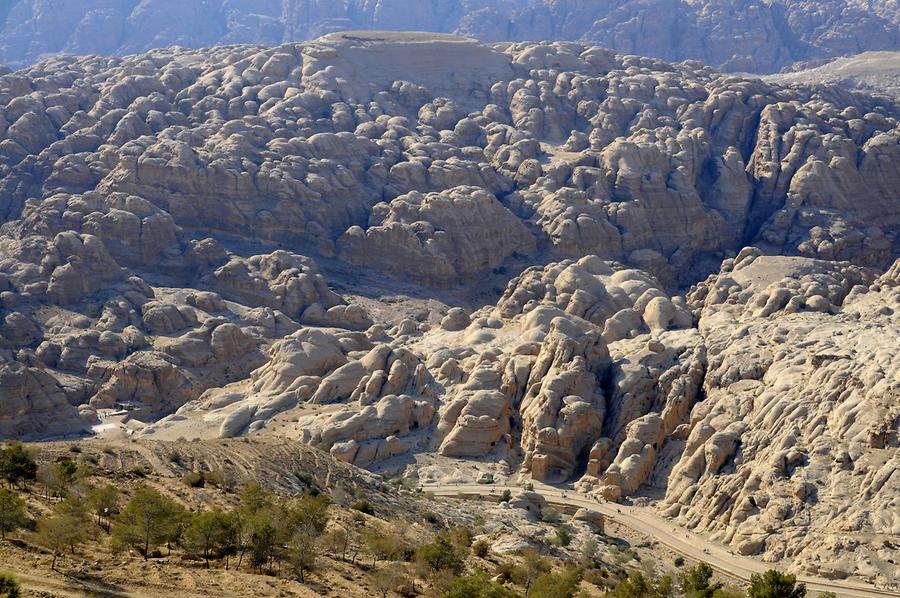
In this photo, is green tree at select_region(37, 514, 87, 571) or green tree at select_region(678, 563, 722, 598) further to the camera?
green tree at select_region(678, 563, 722, 598)

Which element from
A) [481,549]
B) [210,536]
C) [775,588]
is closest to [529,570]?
[481,549]

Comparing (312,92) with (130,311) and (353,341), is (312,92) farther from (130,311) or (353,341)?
(353,341)

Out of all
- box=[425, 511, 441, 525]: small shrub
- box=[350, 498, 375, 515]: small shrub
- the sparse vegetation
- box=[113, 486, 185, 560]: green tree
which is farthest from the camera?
box=[425, 511, 441, 525]: small shrub

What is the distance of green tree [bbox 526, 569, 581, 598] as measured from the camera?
144 ft

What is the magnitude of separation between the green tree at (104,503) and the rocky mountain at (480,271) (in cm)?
3399

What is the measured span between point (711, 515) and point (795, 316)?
23.1 metres

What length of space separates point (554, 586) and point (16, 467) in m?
23.5

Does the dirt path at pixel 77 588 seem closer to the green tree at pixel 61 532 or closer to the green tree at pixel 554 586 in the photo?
the green tree at pixel 61 532

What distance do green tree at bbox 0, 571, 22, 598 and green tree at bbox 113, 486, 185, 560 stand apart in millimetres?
8576

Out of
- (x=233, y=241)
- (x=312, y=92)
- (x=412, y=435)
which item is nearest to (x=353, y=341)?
(x=412, y=435)

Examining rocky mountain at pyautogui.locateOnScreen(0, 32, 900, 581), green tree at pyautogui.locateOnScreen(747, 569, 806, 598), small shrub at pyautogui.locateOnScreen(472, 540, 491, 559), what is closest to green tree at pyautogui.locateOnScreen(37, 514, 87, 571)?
small shrub at pyautogui.locateOnScreen(472, 540, 491, 559)

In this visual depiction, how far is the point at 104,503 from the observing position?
151 feet

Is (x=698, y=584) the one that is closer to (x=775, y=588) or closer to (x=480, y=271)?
(x=775, y=588)

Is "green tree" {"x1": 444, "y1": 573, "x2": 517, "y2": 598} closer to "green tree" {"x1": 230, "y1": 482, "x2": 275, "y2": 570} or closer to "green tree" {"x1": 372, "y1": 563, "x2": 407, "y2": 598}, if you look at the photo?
"green tree" {"x1": 372, "y1": 563, "x2": 407, "y2": 598}
